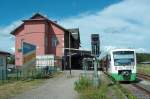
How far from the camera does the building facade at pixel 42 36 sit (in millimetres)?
76562

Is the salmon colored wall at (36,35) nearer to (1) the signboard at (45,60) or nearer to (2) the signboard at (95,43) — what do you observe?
(1) the signboard at (45,60)

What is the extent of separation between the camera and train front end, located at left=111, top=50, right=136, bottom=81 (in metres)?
33.6

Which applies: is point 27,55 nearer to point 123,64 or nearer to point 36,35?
point 123,64

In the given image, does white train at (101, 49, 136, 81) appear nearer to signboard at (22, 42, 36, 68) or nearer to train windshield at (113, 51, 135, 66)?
train windshield at (113, 51, 135, 66)

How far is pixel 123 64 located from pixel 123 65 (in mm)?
126

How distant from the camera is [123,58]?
34188mm

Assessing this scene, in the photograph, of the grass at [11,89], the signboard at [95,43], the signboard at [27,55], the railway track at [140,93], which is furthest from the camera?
the signboard at [27,55]

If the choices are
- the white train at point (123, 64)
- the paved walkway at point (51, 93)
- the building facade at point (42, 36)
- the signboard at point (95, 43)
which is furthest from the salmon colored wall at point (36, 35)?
the signboard at point (95, 43)

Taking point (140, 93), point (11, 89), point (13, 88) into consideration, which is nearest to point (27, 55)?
point (13, 88)

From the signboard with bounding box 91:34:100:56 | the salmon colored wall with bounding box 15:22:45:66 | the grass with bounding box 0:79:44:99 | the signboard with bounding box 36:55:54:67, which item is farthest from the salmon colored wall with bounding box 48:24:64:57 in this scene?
the signboard with bounding box 91:34:100:56

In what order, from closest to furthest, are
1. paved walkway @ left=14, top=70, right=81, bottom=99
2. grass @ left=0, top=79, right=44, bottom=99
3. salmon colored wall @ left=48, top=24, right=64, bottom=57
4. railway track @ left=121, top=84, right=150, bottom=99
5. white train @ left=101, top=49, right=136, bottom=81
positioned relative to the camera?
paved walkway @ left=14, top=70, right=81, bottom=99
grass @ left=0, top=79, right=44, bottom=99
railway track @ left=121, top=84, right=150, bottom=99
white train @ left=101, top=49, right=136, bottom=81
salmon colored wall @ left=48, top=24, right=64, bottom=57

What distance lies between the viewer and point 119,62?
1345 inches

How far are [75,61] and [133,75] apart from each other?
57.6m

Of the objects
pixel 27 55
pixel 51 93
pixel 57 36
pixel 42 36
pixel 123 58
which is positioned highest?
pixel 57 36
